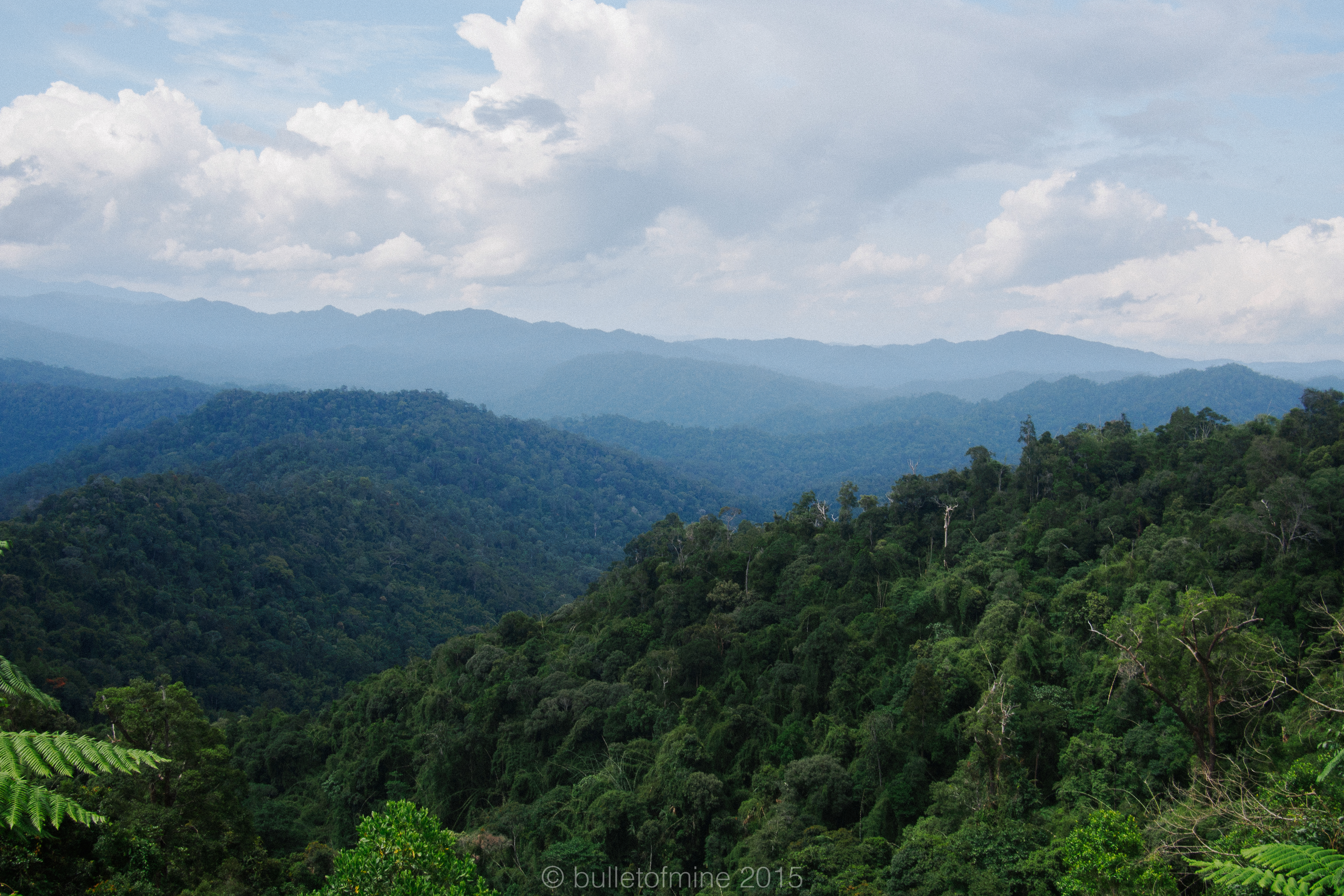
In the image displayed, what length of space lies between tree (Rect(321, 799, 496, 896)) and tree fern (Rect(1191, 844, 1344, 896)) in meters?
7.96

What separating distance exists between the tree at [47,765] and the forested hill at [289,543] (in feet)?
45.8

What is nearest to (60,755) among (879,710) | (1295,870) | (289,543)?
(1295,870)

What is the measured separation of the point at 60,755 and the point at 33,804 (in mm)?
270

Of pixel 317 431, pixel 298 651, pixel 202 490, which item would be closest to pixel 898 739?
pixel 298 651

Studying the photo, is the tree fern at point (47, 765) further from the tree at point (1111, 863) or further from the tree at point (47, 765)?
the tree at point (1111, 863)

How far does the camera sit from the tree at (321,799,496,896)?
29.0 feet

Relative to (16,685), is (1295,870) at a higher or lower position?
lower

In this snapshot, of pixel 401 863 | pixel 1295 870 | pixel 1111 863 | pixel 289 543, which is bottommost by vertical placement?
pixel 289 543

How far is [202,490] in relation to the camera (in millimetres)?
73938

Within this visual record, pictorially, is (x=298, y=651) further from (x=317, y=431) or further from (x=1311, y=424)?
(x=317, y=431)

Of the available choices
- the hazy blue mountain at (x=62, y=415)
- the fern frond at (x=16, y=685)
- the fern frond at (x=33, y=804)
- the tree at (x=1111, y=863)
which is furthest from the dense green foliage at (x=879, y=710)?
the hazy blue mountain at (x=62, y=415)

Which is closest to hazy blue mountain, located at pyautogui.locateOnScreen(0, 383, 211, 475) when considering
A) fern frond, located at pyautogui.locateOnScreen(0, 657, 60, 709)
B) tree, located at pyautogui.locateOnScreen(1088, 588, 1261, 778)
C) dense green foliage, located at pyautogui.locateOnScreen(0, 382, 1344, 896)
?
dense green foliage, located at pyautogui.locateOnScreen(0, 382, 1344, 896)

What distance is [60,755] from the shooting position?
3.85m

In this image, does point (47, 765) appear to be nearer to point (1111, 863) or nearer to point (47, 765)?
point (47, 765)
